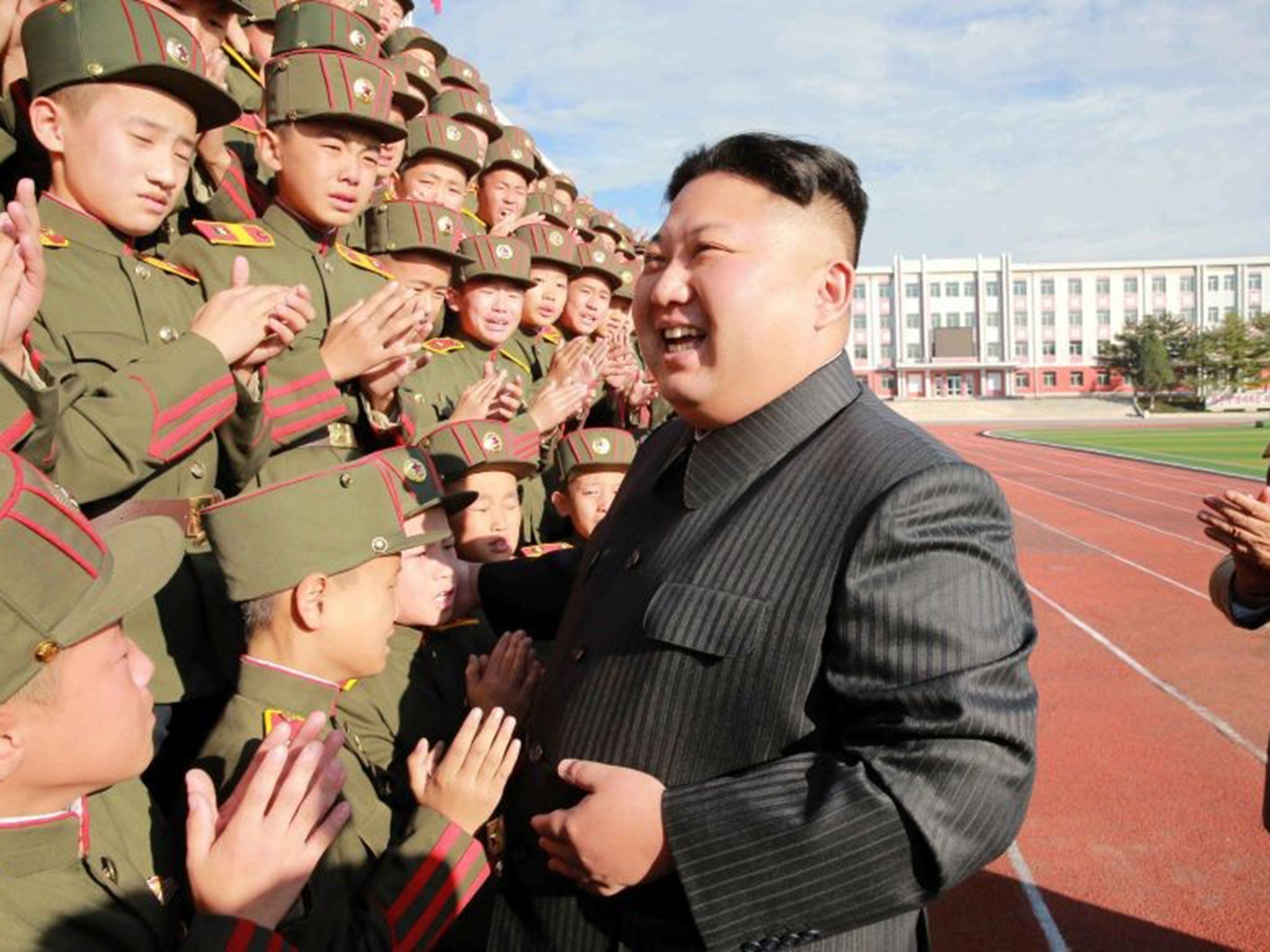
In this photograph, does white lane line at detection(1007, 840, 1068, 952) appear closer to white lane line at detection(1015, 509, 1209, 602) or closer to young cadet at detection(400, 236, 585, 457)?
young cadet at detection(400, 236, 585, 457)

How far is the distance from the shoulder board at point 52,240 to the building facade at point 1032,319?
2986 inches

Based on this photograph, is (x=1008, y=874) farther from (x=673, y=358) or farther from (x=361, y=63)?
(x=361, y=63)

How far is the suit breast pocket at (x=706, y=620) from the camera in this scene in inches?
Result: 62.7

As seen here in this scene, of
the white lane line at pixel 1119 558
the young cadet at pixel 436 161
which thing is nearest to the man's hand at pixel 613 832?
Answer: the young cadet at pixel 436 161

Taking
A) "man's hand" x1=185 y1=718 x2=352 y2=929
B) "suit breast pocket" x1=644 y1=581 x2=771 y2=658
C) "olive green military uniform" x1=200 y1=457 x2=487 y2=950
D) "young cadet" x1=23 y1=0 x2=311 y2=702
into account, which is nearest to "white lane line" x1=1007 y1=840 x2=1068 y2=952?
"olive green military uniform" x1=200 y1=457 x2=487 y2=950

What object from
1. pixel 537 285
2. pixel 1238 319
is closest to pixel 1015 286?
pixel 1238 319

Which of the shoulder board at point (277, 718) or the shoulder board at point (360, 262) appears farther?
the shoulder board at point (360, 262)

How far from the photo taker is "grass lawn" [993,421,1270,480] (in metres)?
24.3

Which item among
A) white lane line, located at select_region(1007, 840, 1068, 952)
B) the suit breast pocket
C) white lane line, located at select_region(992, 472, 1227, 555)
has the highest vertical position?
the suit breast pocket

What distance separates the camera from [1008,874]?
4.77 metres

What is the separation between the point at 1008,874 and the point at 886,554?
3.91 metres

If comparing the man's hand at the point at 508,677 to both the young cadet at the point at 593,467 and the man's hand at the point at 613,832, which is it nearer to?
the man's hand at the point at 613,832

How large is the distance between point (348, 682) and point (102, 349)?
3.48 feet

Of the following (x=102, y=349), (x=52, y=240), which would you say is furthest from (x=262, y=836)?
(x=52, y=240)
